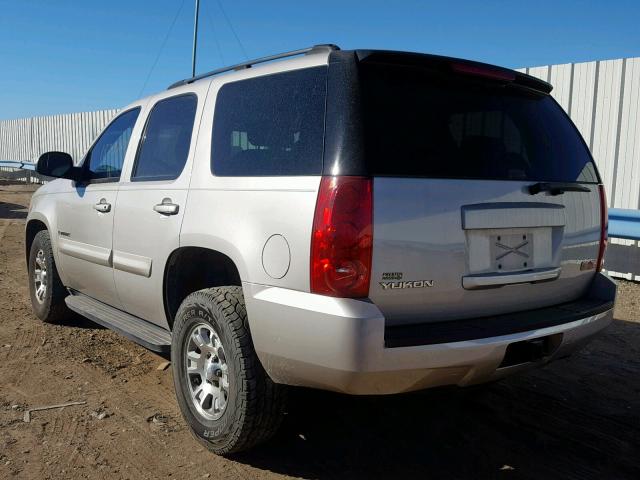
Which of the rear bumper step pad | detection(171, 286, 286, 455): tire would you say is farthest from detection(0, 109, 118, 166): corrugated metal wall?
the rear bumper step pad

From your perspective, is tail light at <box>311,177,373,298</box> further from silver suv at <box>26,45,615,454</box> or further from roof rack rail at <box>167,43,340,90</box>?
roof rack rail at <box>167,43,340,90</box>

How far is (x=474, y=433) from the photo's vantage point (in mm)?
3391

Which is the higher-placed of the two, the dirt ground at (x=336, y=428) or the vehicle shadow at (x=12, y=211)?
the vehicle shadow at (x=12, y=211)


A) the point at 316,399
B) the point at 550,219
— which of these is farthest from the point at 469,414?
the point at 550,219

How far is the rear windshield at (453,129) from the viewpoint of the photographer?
257 centimetres

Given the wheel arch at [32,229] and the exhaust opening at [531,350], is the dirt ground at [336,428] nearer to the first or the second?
the exhaust opening at [531,350]

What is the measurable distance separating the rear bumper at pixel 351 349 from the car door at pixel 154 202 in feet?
3.10

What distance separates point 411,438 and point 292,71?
2092 millimetres

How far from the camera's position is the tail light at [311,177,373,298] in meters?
2.40

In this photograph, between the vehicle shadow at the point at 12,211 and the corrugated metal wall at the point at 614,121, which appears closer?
the corrugated metal wall at the point at 614,121

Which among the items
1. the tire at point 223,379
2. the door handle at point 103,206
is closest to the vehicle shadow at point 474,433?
the tire at point 223,379

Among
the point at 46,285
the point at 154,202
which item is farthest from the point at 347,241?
the point at 46,285

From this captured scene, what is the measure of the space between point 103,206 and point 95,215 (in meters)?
0.16

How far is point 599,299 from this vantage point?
3.22 metres
